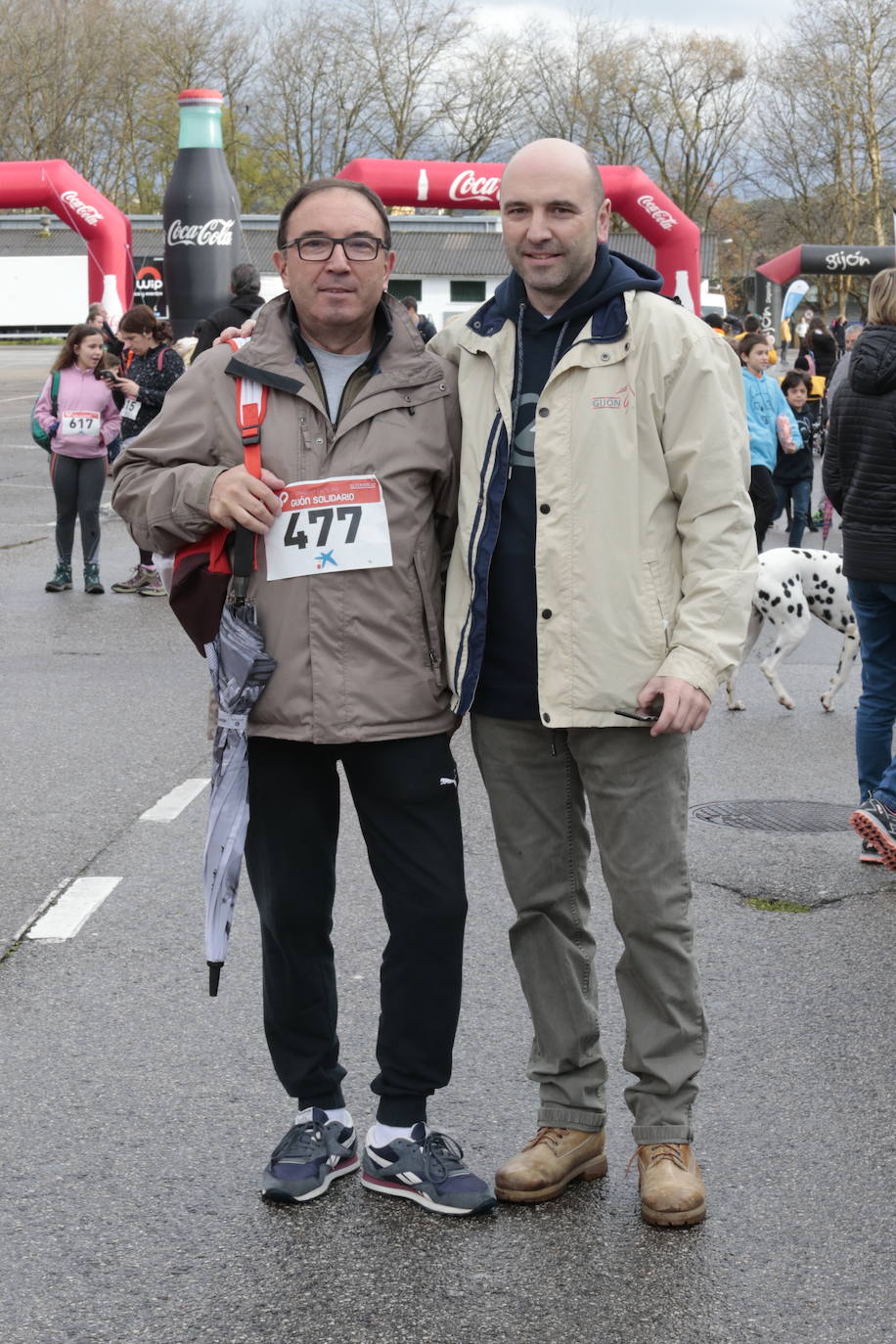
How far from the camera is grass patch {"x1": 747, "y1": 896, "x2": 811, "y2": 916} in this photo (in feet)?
19.1

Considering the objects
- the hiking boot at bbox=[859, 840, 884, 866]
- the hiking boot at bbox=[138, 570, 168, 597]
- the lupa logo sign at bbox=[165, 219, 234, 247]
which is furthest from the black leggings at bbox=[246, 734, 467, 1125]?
the lupa logo sign at bbox=[165, 219, 234, 247]

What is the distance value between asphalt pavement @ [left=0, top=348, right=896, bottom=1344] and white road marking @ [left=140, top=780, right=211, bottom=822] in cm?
5

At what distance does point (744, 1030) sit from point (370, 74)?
7368cm

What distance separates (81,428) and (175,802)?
6.44 m

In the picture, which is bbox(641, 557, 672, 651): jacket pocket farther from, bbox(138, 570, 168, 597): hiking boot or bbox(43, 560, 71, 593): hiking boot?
bbox(43, 560, 71, 593): hiking boot

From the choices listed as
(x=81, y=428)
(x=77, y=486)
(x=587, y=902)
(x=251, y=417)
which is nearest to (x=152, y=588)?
(x=77, y=486)

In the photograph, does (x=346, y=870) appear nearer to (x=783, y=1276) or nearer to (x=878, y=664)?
(x=878, y=664)

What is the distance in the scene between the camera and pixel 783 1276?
3367 millimetres

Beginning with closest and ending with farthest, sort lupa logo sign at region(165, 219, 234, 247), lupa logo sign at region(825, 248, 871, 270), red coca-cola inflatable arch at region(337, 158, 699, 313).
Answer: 1. red coca-cola inflatable arch at region(337, 158, 699, 313)
2. lupa logo sign at region(165, 219, 234, 247)
3. lupa logo sign at region(825, 248, 871, 270)

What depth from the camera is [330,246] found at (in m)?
3.48

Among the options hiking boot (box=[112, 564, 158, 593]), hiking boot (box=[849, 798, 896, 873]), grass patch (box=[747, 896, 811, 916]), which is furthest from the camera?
hiking boot (box=[112, 564, 158, 593])

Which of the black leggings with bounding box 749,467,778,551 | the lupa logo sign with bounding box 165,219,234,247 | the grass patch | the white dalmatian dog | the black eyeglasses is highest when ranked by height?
the lupa logo sign with bounding box 165,219,234,247

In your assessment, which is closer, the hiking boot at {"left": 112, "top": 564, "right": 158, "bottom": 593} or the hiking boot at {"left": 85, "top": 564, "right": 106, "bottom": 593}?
the hiking boot at {"left": 85, "top": 564, "right": 106, "bottom": 593}

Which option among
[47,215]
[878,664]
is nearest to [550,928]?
[878,664]
